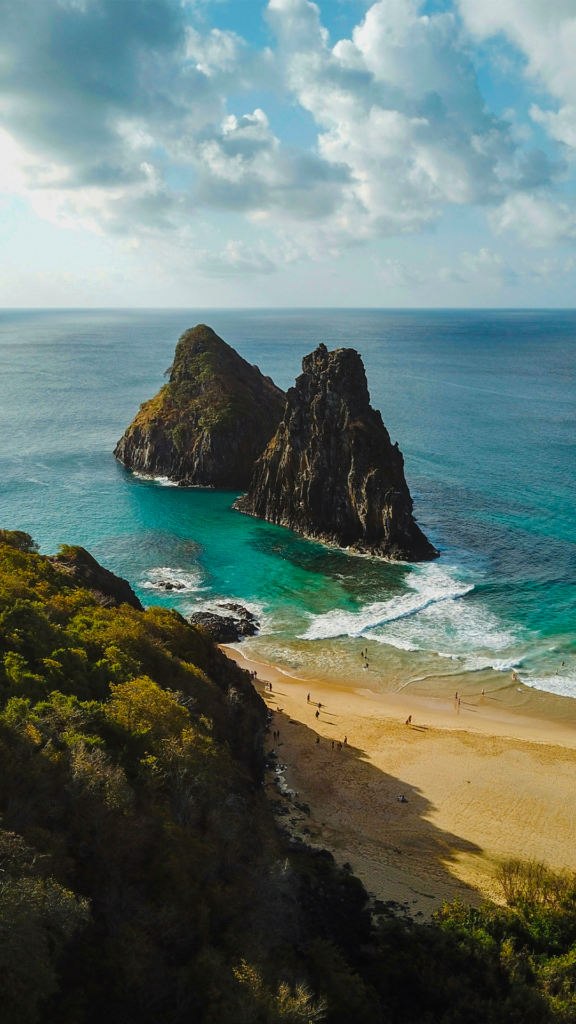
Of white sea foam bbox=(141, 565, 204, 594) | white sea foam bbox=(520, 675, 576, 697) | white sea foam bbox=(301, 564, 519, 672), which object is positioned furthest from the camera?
white sea foam bbox=(141, 565, 204, 594)

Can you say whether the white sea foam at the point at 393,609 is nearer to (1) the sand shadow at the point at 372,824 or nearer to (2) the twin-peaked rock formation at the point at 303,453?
(2) the twin-peaked rock formation at the point at 303,453

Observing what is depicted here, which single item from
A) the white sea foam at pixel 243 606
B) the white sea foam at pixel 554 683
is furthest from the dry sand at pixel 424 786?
the white sea foam at pixel 243 606

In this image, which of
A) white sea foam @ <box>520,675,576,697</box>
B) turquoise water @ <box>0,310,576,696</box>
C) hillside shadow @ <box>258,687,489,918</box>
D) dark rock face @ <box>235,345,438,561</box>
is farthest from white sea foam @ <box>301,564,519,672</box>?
hillside shadow @ <box>258,687,489,918</box>

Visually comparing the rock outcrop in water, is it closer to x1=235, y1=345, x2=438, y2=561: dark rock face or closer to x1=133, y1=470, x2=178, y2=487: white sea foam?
x1=133, y1=470, x2=178, y2=487: white sea foam

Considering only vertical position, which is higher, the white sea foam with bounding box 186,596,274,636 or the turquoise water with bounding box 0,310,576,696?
the turquoise water with bounding box 0,310,576,696

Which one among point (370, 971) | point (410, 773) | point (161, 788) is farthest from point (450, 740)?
point (161, 788)

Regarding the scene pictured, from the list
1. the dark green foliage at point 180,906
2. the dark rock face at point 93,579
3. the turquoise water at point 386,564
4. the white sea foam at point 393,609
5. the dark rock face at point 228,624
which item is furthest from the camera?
the white sea foam at point 393,609
